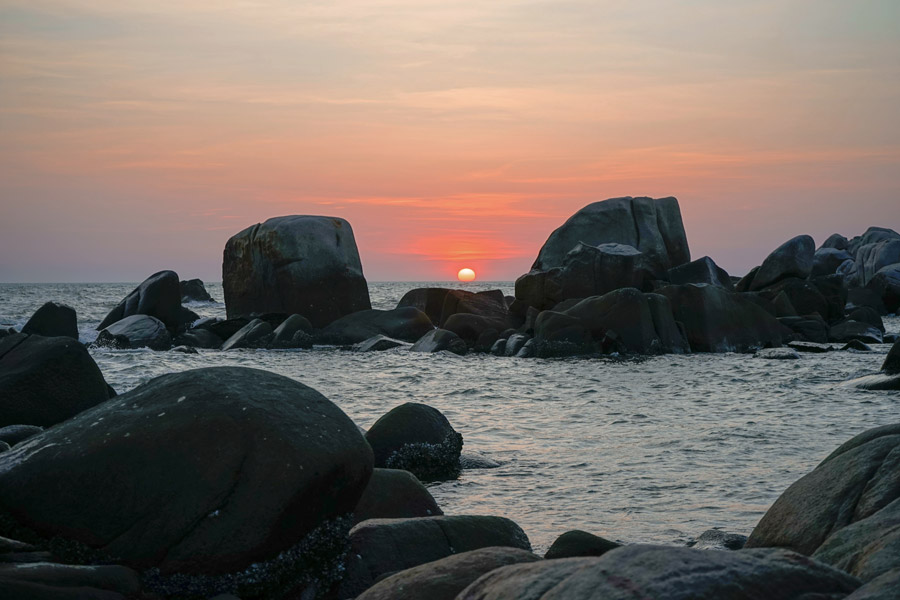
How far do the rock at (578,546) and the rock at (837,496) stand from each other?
918mm

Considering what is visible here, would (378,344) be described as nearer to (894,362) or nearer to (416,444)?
(894,362)

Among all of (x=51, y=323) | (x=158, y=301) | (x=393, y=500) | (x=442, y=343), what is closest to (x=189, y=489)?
(x=393, y=500)

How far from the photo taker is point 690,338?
2356 centimetres

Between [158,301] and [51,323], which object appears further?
[158,301]

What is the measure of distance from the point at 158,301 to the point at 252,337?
4.03m

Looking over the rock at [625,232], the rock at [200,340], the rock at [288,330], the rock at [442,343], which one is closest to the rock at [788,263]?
the rock at [625,232]

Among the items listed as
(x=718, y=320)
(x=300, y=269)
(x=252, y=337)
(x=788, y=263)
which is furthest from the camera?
(x=788, y=263)

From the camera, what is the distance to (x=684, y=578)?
259 cm

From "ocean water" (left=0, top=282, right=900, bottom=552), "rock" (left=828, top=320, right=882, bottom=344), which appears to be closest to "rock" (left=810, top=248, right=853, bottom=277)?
"rock" (left=828, top=320, right=882, bottom=344)

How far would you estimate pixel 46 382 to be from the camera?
965cm

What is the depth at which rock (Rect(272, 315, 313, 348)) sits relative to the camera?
2495 centimetres

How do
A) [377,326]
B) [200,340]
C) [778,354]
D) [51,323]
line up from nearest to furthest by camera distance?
[51,323] → [778,354] → [200,340] → [377,326]

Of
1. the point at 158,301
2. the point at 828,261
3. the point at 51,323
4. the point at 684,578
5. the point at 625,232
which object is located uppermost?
the point at 625,232

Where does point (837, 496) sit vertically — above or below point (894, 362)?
above
